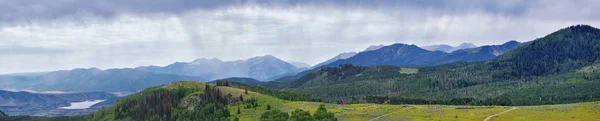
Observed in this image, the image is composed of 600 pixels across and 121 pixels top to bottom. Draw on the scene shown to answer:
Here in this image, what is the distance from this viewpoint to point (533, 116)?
5615 inches

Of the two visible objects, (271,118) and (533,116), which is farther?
(533,116)

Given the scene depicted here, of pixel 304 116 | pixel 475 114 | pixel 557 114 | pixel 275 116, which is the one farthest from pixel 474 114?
pixel 275 116

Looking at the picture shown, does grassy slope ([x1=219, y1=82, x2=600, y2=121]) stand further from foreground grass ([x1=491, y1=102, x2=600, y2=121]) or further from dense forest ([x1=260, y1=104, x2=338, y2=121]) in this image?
dense forest ([x1=260, y1=104, x2=338, y2=121])

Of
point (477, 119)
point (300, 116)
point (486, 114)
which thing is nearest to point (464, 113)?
point (486, 114)

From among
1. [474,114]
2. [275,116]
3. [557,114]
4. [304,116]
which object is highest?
[304,116]

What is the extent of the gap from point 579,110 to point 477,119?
100 ft

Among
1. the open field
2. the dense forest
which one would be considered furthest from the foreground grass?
the dense forest

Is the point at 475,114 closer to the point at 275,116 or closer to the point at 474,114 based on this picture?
the point at 474,114

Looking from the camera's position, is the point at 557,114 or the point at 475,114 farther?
the point at 475,114

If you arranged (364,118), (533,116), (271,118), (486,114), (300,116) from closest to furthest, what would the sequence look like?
(300,116) < (271,118) < (533,116) < (486,114) < (364,118)

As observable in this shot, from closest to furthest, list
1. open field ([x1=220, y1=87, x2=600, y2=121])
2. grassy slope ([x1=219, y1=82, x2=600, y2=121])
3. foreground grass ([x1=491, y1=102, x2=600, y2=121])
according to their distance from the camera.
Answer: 1. foreground grass ([x1=491, y1=102, x2=600, y2=121])
2. open field ([x1=220, y1=87, x2=600, y2=121])
3. grassy slope ([x1=219, y1=82, x2=600, y2=121])

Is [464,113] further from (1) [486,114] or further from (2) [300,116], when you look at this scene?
(2) [300,116]

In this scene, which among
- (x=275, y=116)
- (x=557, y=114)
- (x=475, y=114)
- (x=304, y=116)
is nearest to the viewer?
(x=304, y=116)

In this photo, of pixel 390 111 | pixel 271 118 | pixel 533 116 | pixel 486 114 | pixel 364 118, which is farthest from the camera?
pixel 390 111
